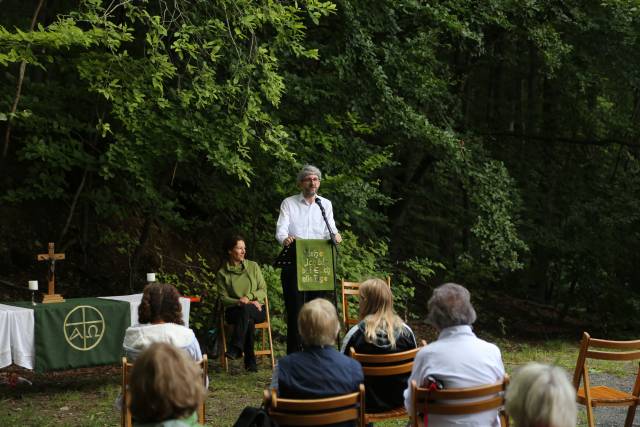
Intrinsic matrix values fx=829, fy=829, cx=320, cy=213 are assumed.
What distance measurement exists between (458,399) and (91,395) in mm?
4343

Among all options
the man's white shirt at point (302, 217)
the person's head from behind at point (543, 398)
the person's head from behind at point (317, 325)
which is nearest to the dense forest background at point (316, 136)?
the man's white shirt at point (302, 217)

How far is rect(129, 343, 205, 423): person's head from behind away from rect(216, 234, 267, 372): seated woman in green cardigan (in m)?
5.30

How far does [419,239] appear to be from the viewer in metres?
15.7

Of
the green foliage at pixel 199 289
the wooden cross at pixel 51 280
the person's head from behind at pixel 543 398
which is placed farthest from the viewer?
the green foliage at pixel 199 289

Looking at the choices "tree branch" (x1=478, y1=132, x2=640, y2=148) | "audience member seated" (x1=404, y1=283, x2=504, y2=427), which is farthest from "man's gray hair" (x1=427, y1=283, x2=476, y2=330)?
"tree branch" (x1=478, y1=132, x2=640, y2=148)

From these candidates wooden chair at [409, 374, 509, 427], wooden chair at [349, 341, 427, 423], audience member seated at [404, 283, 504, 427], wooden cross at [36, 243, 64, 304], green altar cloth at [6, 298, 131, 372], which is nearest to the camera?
wooden chair at [409, 374, 509, 427]

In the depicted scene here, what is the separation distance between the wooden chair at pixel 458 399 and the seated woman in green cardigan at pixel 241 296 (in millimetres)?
4388

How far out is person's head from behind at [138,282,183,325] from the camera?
469 centimetres

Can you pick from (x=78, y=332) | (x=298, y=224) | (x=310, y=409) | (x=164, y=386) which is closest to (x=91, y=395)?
(x=78, y=332)

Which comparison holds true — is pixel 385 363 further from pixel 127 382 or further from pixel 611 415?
pixel 611 415

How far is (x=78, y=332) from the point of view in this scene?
7094mm

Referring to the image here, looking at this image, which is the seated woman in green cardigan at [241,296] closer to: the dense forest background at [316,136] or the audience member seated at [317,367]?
the dense forest background at [316,136]

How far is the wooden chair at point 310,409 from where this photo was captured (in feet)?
11.9

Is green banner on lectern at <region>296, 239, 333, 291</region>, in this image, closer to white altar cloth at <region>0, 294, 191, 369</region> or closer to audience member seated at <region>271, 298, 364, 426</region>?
white altar cloth at <region>0, 294, 191, 369</region>
